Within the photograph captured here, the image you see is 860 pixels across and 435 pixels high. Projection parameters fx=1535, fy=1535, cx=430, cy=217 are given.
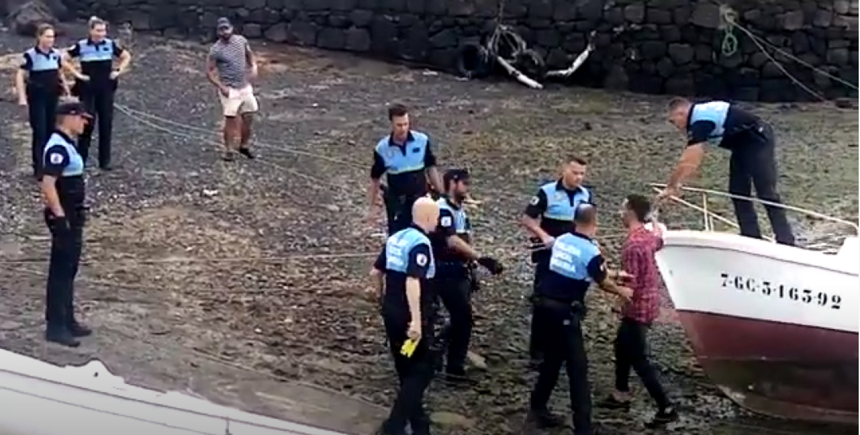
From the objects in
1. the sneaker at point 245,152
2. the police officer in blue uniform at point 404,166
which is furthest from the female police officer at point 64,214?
the sneaker at point 245,152

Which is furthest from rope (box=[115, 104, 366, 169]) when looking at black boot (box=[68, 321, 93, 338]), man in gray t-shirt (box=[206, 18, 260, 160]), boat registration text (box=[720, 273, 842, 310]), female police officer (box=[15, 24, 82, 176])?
boat registration text (box=[720, 273, 842, 310])

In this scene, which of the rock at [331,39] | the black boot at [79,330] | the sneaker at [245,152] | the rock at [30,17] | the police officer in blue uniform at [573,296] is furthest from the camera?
the rock at [331,39]

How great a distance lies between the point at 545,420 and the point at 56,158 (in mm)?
2141

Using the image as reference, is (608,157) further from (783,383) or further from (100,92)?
(783,383)

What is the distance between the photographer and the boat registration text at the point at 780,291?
5465mm

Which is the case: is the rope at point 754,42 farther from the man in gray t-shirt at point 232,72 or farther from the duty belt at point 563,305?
the duty belt at point 563,305

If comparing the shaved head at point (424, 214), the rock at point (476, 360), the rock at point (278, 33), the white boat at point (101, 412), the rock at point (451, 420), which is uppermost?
the shaved head at point (424, 214)

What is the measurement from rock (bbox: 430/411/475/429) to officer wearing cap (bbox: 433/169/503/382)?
1.04ft

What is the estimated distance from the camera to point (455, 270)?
5.91 metres

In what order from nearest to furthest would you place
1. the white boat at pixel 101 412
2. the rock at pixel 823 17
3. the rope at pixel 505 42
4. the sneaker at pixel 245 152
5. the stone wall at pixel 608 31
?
the white boat at pixel 101 412 < the sneaker at pixel 245 152 < the rock at pixel 823 17 < the stone wall at pixel 608 31 < the rope at pixel 505 42

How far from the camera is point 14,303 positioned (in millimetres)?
6887

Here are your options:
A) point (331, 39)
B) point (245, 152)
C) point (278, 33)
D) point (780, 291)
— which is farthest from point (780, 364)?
point (278, 33)

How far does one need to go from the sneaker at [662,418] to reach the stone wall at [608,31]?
23.0ft

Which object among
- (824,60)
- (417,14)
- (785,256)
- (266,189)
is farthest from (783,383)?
(417,14)
